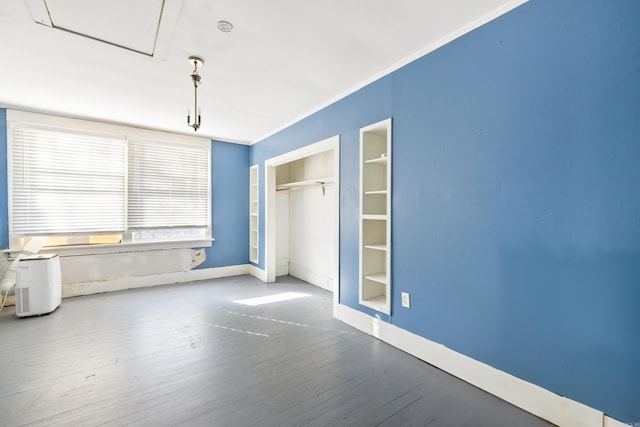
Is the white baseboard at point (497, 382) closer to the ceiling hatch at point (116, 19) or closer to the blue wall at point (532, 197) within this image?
the blue wall at point (532, 197)

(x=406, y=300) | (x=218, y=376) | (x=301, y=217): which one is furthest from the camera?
(x=301, y=217)

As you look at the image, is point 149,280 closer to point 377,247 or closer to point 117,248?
point 117,248

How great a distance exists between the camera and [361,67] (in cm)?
266

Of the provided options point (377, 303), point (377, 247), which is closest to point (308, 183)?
point (377, 247)

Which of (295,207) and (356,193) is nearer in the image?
(356,193)

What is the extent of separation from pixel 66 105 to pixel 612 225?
5484 millimetres

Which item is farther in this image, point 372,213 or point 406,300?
point 372,213

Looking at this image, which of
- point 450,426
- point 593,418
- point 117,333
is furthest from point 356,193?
point 117,333

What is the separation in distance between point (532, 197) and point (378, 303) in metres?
1.68

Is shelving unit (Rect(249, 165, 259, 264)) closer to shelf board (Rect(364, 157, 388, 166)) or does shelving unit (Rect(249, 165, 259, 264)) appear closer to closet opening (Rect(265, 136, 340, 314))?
closet opening (Rect(265, 136, 340, 314))

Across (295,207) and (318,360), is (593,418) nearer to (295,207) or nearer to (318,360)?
(318,360)

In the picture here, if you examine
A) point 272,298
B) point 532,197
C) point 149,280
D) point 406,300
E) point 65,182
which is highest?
point 65,182

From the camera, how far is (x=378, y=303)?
2877 mm

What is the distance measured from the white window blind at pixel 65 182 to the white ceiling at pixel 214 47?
584 millimetres
